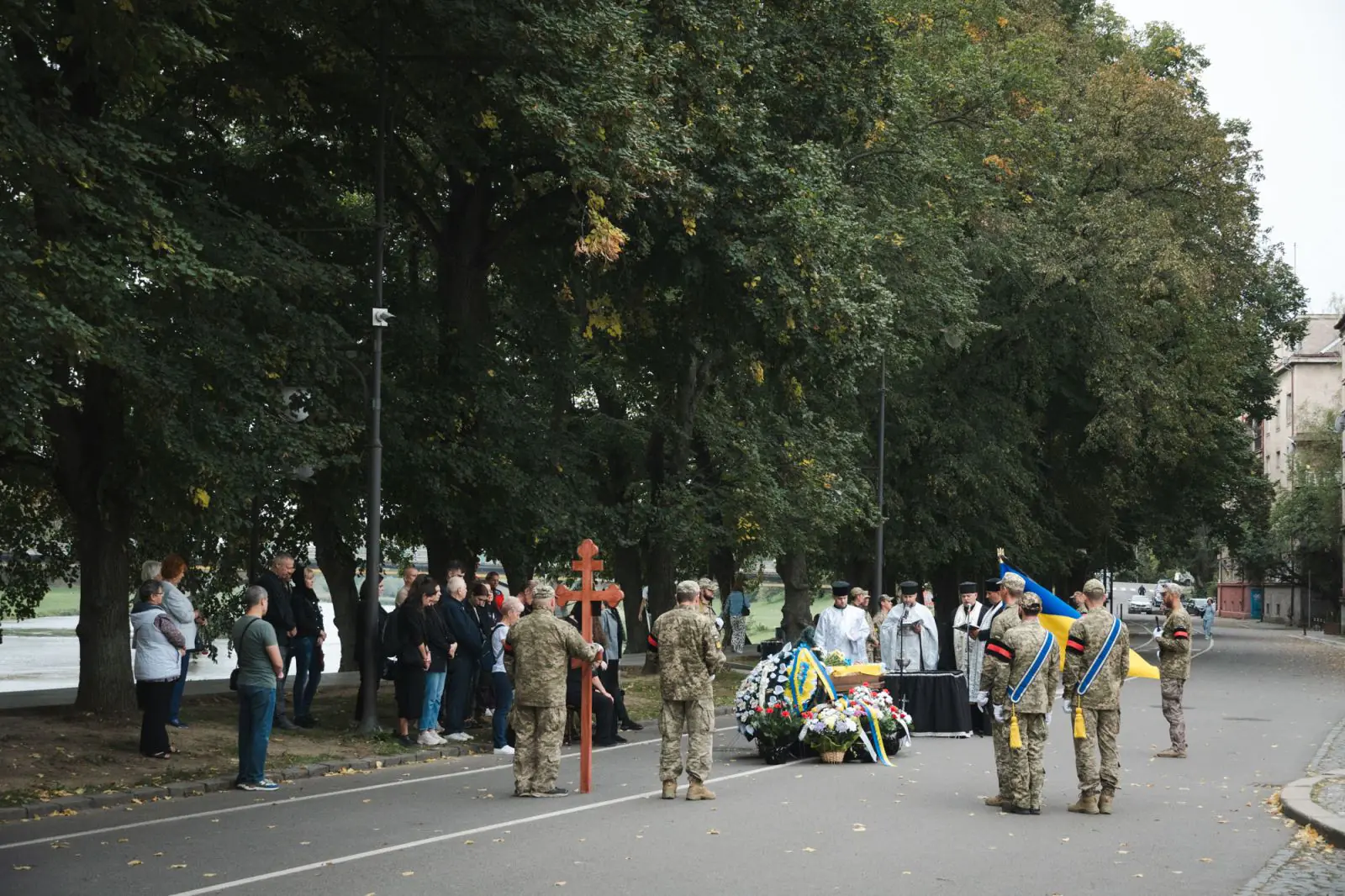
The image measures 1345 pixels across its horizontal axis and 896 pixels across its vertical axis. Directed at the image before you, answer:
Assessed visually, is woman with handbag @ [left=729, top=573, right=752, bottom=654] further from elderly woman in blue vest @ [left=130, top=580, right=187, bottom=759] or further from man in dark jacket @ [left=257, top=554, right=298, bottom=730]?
elderly woman in blue vest @ [left=130, top=580, right=187, bottom=759]

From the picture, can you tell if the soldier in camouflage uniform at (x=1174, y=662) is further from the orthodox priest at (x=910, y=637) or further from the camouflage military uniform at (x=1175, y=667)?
the orthodox priest at (x=910, y=637)

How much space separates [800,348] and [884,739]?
6302 mm

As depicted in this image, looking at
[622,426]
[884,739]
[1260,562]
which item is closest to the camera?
[884,739]

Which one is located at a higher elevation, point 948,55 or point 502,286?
point 948,55

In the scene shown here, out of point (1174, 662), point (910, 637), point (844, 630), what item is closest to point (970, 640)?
point (910, 637)

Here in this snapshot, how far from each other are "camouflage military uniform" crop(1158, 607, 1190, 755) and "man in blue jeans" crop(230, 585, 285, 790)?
369 inches

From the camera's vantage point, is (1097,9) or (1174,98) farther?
(1097,9)

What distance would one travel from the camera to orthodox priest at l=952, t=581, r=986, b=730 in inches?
842

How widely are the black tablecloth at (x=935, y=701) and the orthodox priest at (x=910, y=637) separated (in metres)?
0.83

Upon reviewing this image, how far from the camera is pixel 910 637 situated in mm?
22031

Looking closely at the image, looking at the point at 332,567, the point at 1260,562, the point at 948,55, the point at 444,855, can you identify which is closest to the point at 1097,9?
the point at 948,55

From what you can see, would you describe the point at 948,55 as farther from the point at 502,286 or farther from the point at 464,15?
the point at 464,15

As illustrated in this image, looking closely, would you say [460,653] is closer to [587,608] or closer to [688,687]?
[587,608]

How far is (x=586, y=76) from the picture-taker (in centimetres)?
1841
